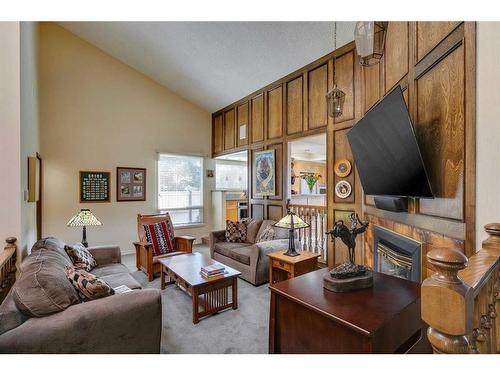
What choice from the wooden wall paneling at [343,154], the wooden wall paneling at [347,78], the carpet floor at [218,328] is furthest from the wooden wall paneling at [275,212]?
the wooden wall paneling at [347,78]

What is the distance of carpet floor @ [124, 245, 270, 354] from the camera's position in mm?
2035

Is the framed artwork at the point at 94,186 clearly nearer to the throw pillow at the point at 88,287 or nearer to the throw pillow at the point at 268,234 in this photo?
the throw pillow at the point at 268,234

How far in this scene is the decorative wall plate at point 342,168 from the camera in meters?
3.44

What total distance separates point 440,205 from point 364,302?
86 cm

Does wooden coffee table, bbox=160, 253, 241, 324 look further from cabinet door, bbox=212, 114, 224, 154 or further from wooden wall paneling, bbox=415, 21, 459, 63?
cabinet door, bbox=212, 114, 224, 154

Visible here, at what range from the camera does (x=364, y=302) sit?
1241 mm

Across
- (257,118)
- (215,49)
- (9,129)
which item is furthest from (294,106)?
(9,129)

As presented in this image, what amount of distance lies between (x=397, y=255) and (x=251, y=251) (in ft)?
5.96

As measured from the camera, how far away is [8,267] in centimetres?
205

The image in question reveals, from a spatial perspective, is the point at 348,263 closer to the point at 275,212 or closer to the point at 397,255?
the point at 397,255

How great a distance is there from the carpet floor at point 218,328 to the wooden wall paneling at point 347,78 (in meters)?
2.65

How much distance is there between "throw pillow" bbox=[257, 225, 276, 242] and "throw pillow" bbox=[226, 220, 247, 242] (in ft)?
1.29
